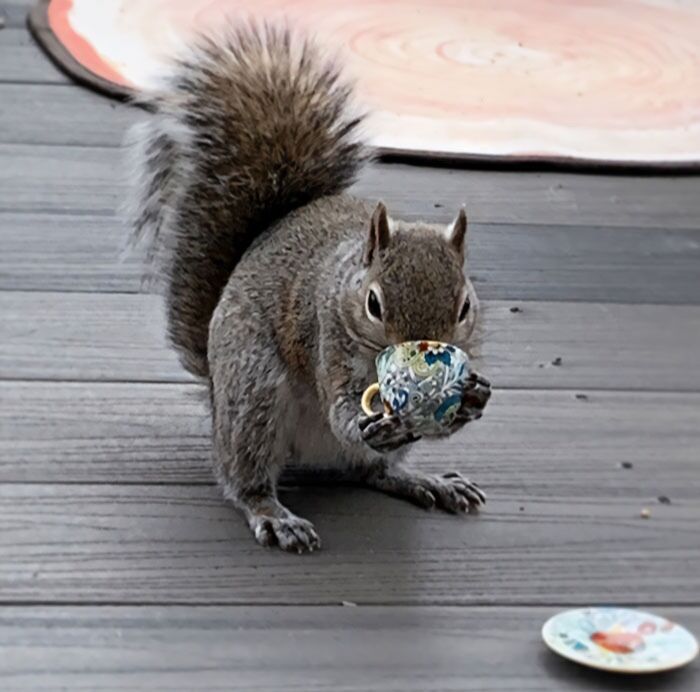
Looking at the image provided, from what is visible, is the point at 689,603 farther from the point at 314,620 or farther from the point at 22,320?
the point at 22,320

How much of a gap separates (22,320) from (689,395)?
0.76 metres

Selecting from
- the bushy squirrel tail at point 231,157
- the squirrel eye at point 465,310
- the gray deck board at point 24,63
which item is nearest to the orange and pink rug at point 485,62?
the gray deck board at point 24,63

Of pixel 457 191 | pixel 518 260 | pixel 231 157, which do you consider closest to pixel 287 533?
pixel 231 157

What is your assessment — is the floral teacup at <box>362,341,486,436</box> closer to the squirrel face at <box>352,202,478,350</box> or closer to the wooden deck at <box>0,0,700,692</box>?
the squirrel face at <box>352,202,478,350</box>

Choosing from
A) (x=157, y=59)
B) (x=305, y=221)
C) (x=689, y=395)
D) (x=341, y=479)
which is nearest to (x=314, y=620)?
(x=341, y=479)

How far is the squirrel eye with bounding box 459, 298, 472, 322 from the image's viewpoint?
1317 mm

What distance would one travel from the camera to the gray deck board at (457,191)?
211 centimetres

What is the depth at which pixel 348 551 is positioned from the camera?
4.65 feet

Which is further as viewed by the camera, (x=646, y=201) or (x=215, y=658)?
(x=646, y=201)

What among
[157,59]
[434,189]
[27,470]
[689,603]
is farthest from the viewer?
[157,59]

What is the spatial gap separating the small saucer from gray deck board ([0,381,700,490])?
0.75 feet

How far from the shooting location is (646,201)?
7.27ft

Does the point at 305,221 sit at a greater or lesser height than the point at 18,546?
greater

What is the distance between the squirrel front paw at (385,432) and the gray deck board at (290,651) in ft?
0.47
